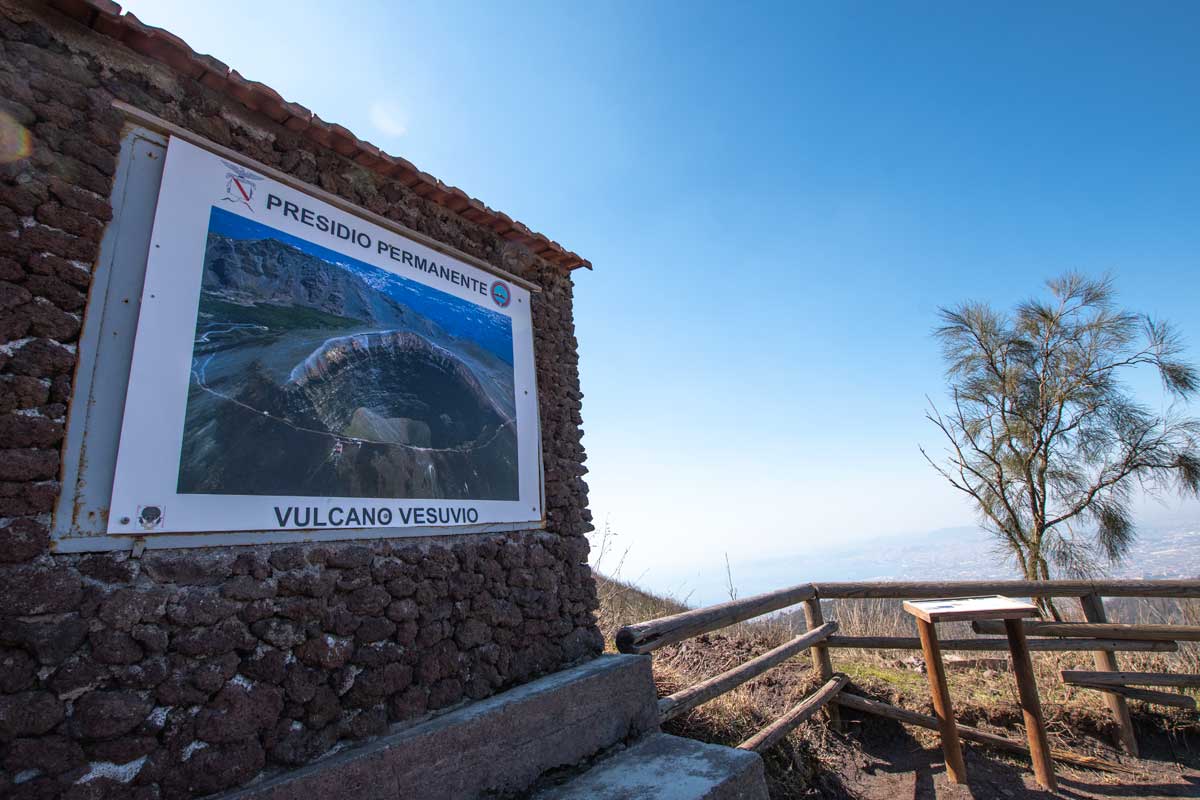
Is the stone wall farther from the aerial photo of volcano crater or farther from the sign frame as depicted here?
the aerial photo of volcano crater

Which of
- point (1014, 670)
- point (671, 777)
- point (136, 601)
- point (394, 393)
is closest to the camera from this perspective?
point (136, 601)

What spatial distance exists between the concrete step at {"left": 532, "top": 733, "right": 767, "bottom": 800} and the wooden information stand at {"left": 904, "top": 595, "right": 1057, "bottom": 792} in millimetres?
1924

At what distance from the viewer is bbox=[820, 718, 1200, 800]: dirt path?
434 cm

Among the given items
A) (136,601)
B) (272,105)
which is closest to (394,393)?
(136,601)

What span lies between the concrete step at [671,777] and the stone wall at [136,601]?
764 mm

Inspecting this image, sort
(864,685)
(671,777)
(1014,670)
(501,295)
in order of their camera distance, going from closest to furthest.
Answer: (671,777)
(501,295)
(1014,670)
(864,685)

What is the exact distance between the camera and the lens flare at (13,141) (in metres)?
2.24

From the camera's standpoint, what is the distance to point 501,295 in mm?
4223

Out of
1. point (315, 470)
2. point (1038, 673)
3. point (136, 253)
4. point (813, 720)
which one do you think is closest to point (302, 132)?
point (136, 253)

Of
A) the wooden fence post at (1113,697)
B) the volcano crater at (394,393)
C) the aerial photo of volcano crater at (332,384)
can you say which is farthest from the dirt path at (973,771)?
the volcano crater at (394,393)

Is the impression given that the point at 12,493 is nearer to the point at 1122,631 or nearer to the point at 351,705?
the point at 351,705

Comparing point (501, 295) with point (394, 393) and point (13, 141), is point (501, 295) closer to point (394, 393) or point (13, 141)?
point (394, 393)

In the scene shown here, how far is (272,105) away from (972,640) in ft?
22.2

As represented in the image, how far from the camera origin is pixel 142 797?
82.5 inches
